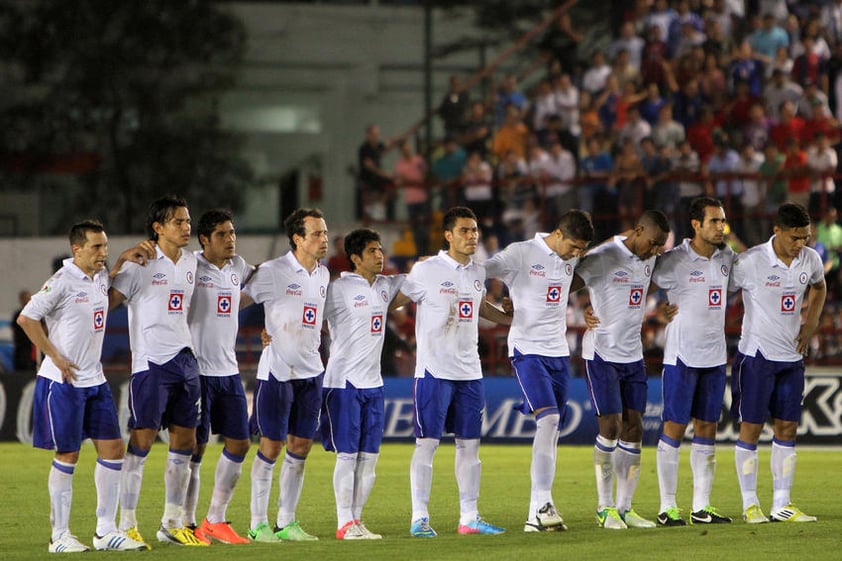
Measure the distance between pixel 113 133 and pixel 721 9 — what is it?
13.9m

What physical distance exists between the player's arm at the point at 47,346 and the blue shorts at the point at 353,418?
1938 millimetres

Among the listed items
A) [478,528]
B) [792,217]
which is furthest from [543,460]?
[792,217]

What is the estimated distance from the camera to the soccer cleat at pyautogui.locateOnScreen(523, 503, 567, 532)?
11078mm

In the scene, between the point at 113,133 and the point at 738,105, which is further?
the point at 113,133

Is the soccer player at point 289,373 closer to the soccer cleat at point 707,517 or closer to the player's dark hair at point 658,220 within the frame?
the player's dark hair at point 658,220

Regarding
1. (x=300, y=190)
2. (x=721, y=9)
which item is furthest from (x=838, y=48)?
(x=300, y=190)

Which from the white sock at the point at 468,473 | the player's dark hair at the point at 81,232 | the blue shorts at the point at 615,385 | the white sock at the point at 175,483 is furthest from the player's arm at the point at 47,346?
the blue shorts at the point at 615,385

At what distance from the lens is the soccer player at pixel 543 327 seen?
11.2 m

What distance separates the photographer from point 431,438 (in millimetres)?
11062

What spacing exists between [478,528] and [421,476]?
605 mm

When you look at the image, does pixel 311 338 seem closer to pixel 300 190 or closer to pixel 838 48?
pixel 838 48

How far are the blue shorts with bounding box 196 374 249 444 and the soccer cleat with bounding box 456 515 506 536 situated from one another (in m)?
1.77

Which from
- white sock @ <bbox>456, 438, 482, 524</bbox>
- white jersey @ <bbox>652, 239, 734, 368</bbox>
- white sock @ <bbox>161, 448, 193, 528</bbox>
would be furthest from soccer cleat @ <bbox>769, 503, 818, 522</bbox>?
white sock @ <bbox>161, 448, 193, 528</bbox>

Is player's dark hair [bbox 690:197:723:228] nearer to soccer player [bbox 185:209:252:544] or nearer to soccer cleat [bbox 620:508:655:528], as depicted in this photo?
soccer cleat [bbox 620:508:655:528]
